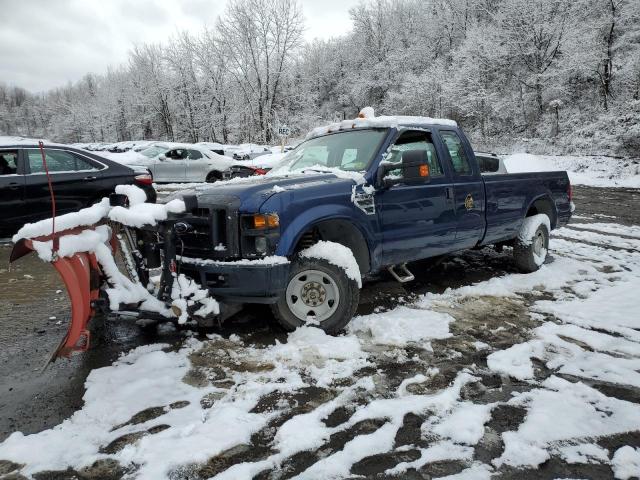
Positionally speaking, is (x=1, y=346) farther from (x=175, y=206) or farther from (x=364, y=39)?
(x=364, y=39)

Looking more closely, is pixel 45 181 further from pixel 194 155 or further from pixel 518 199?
pixel 194 155

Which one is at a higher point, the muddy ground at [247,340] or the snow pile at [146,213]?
the snow pile at [146,213]

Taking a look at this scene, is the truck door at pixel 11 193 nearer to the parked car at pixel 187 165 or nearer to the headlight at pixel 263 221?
the headlight at pixel 263 221

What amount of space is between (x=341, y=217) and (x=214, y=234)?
111 cm

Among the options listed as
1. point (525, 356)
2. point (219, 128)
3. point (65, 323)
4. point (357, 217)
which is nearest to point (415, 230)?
point (357, 217)

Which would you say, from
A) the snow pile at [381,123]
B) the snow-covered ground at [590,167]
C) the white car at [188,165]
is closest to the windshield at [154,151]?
the white car at [188,165]

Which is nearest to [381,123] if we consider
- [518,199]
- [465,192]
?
[465,192]

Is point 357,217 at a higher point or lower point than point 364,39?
lower

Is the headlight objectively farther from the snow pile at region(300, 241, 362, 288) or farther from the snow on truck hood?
the snow pile at region(300, 241, 362, 288)

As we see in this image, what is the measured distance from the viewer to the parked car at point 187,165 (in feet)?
58.9

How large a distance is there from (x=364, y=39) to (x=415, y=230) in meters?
56.2

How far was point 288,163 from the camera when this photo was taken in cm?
505

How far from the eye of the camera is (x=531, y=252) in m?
5.94

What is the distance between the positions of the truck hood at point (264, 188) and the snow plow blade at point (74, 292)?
1.06 m
